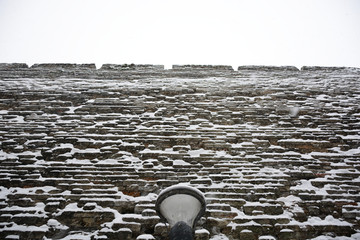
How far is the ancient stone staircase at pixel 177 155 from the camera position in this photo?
2273mm

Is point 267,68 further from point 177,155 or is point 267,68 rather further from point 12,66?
point 12,66

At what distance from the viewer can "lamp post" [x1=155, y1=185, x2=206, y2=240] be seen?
1.74 m

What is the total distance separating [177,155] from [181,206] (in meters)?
1.18

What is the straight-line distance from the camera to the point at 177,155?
2.91 m

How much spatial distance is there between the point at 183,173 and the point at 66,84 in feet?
10.1

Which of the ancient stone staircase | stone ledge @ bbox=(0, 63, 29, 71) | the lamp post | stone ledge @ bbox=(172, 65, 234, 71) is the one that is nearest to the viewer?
the lamp post

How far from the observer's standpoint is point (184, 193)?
174cm

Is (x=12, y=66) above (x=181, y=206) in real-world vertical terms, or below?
above

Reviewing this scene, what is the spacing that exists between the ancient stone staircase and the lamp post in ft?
1.66

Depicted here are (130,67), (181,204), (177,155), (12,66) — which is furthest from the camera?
(130,67)

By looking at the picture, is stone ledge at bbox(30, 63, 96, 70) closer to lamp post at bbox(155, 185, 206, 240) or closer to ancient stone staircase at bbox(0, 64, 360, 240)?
ancient stone staircase at bbox(0, 64, 360, 240)

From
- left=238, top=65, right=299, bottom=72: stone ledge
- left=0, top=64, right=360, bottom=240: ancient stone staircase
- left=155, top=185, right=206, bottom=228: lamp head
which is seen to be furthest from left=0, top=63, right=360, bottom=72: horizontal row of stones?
left=155, top=185, right=206, bottom=228: lamp head

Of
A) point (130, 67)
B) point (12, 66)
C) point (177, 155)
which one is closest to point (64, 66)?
point (12, 66)

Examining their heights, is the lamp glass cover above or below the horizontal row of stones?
below
